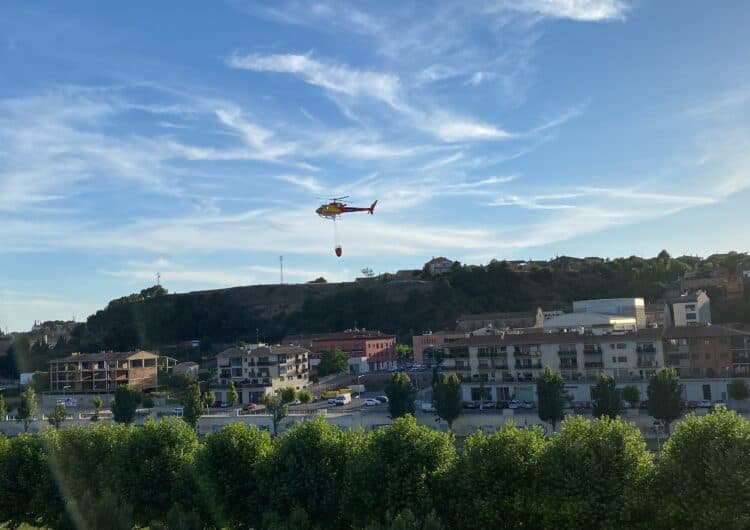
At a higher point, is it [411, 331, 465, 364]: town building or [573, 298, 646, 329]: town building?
[573, 298, 646, 329]: town building

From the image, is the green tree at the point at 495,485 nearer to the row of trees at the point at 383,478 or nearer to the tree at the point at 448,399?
the row of trees at the point at 383,478

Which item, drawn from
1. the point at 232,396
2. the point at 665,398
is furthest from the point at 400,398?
the point at 232,396

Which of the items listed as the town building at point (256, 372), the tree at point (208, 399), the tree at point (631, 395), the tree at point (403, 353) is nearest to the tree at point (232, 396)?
the tree at point (208, 399)

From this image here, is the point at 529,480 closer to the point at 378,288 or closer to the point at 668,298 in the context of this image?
the point at 668,298

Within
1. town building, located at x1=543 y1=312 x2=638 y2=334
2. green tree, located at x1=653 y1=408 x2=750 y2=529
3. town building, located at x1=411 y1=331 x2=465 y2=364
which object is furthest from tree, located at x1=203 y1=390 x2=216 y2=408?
green tree, located at x1=653 y1=408 x2=750 y2=529

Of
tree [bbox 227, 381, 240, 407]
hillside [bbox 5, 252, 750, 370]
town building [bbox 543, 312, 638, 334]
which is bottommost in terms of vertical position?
tree [bbox 227, 381, 240, 407]

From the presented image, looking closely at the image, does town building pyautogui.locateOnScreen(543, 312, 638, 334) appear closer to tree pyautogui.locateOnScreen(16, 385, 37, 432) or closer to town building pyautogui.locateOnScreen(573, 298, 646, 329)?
town building pyautogui.locateOnScreen(573, 298, 646, 329)

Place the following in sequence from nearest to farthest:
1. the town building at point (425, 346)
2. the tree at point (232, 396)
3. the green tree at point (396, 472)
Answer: the green tree at point (396, 472) → the tree at point (232, 396) → the town building at point (425, 346)
